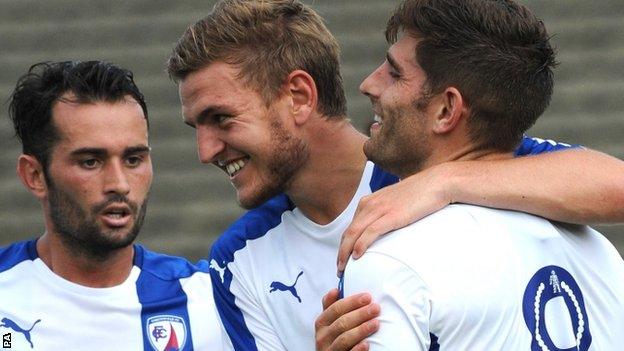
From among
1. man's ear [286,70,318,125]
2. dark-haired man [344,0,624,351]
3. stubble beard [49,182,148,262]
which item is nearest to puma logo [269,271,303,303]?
man's ear [286,70,318,125]

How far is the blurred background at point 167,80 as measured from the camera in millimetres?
8062

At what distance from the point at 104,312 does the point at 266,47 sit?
1.20 metres

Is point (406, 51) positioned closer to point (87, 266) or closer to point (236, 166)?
point (236, 166)

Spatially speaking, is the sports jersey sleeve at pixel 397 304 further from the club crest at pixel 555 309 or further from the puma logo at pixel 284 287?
the puma logo at pixel 284 287

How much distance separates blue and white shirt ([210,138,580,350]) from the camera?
3762 mm

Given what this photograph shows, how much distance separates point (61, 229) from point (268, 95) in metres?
1.09

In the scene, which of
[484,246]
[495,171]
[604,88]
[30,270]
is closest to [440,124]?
[495,171]

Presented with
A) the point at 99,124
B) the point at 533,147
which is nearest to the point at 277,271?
the point at 533,147

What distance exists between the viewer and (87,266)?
4.40m

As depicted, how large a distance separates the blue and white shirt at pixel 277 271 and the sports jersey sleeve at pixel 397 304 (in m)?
1.15

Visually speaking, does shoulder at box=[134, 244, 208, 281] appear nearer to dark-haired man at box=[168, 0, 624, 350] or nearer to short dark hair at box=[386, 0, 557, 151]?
dark-haired man at box=[168, 0, 624, 350]

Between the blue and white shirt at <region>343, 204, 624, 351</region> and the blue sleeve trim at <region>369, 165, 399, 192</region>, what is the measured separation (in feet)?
3.17

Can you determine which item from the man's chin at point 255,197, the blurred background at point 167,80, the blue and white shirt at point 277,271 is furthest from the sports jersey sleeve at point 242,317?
the blurred background at point 167,80

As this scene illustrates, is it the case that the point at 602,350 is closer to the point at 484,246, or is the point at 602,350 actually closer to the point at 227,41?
the point at 484,246
